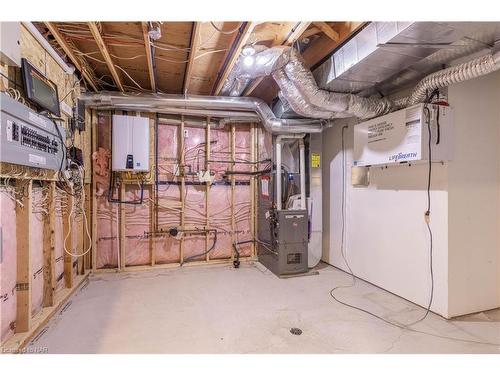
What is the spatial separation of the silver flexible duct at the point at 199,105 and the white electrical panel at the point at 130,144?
0.17 meters

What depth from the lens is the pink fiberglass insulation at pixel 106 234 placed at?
3.57 m

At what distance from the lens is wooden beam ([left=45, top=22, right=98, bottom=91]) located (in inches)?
83.3

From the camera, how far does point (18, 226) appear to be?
76.1 inches

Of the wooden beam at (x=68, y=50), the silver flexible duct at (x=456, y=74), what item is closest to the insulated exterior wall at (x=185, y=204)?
the wooden beam at (x=68, y=50)

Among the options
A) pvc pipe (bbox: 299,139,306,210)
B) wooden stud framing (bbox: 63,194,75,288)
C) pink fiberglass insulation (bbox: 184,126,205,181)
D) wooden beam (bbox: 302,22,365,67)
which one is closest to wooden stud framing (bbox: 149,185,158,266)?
pink fiberglass insulation (bbox: 184,126,205,181)

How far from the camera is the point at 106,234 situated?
142 inches

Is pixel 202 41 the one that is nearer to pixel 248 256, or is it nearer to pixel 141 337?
pixel 141 337

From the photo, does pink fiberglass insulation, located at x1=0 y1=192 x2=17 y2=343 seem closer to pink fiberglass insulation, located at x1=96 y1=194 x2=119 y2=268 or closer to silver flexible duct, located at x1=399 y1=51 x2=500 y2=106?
pink fiberglass insulation, located at x1=96 y1=194 x2=119 y2=268

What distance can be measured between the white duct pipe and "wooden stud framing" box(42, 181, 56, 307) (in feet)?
3.77

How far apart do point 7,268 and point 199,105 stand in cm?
248

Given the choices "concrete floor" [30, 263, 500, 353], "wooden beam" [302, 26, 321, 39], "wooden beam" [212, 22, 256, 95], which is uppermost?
"wooden beam" [302, 26, 321, 39]

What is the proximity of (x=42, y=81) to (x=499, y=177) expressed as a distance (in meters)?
4.12

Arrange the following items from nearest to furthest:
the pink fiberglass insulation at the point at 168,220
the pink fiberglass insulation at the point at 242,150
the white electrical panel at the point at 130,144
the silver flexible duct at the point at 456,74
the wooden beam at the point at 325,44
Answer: the silver flexible duct at the point at 456,74
the wooden beam at the point at 325,44
the white electrical panel at the point at 130,144
the pink fiberglass insulation at the point at 168,220
the pink fiberglass insulation at the point at 242,150

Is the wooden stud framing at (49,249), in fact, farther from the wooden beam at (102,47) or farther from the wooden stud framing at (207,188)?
the wooden stud framing at (207,188)
